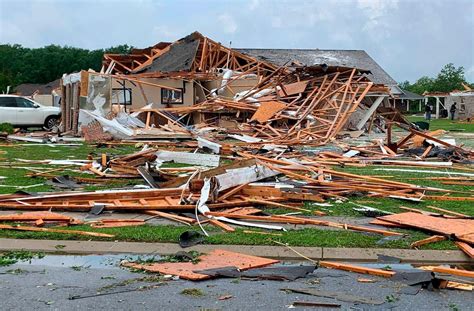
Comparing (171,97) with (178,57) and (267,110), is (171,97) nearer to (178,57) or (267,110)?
(178,57)

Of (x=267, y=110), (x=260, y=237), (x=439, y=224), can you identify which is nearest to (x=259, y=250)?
(x=260, y=237)

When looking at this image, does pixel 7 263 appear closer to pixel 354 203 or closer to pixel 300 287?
pixel 300 287

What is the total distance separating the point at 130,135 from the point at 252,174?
42.0 ft

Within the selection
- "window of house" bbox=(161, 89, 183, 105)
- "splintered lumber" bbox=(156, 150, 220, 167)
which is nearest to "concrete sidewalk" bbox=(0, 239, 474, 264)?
"splintered lumber" bbox=(156, 150, 220, 167)

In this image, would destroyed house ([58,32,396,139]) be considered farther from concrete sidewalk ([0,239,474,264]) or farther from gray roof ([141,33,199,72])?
concrete sidewalk ([0,239,474,264])

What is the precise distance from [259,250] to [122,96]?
2447 cm

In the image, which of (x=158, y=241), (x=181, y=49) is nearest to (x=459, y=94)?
(x=181, y=49)

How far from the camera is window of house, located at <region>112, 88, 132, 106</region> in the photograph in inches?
1133

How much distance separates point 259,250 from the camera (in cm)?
632

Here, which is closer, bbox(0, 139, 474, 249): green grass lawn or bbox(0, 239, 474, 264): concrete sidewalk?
bbox(0, 239, 474, 264): concrete sidewalk

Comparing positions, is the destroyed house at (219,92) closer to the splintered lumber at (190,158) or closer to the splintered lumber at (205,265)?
A: the splintered lumber at (190,158)

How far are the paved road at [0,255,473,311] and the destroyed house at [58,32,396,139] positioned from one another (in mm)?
16573

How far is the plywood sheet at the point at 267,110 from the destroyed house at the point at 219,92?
44 millimetres

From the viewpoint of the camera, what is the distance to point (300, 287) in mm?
5105
